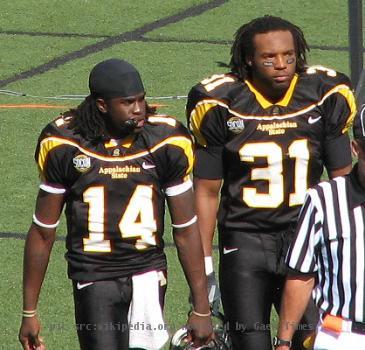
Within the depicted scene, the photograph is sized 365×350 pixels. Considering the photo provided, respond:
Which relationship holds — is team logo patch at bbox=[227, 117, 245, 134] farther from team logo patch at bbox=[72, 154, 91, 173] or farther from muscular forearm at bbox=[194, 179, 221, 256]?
team logo patch at bbox=[72, 154, 91, 173]

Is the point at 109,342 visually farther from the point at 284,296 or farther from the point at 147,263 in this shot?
the point at 284,296

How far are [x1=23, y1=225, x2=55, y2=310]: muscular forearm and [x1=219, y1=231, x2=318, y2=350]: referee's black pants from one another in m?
0.99

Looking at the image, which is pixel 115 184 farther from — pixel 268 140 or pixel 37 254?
pixel 268 140

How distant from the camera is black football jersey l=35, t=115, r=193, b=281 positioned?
6.18m

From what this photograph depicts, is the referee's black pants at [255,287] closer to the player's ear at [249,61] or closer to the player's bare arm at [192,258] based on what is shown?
the player's bare arm at [192,258]

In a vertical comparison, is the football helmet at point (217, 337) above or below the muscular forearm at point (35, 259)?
below

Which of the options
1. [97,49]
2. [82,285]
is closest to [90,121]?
[82,285]

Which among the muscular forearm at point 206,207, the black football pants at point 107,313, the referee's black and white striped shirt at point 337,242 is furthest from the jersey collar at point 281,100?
the referee's black and white striped shirt at point 337,242

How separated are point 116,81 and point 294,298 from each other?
4.75 ft

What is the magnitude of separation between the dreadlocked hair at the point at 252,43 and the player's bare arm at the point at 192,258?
2.73ft

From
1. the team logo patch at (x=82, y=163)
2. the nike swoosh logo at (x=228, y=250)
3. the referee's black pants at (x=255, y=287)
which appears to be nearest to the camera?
the team logo patch at (x=82, y=163)

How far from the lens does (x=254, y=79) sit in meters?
6.72

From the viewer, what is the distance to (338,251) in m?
5.33

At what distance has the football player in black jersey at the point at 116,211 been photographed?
244 inches
